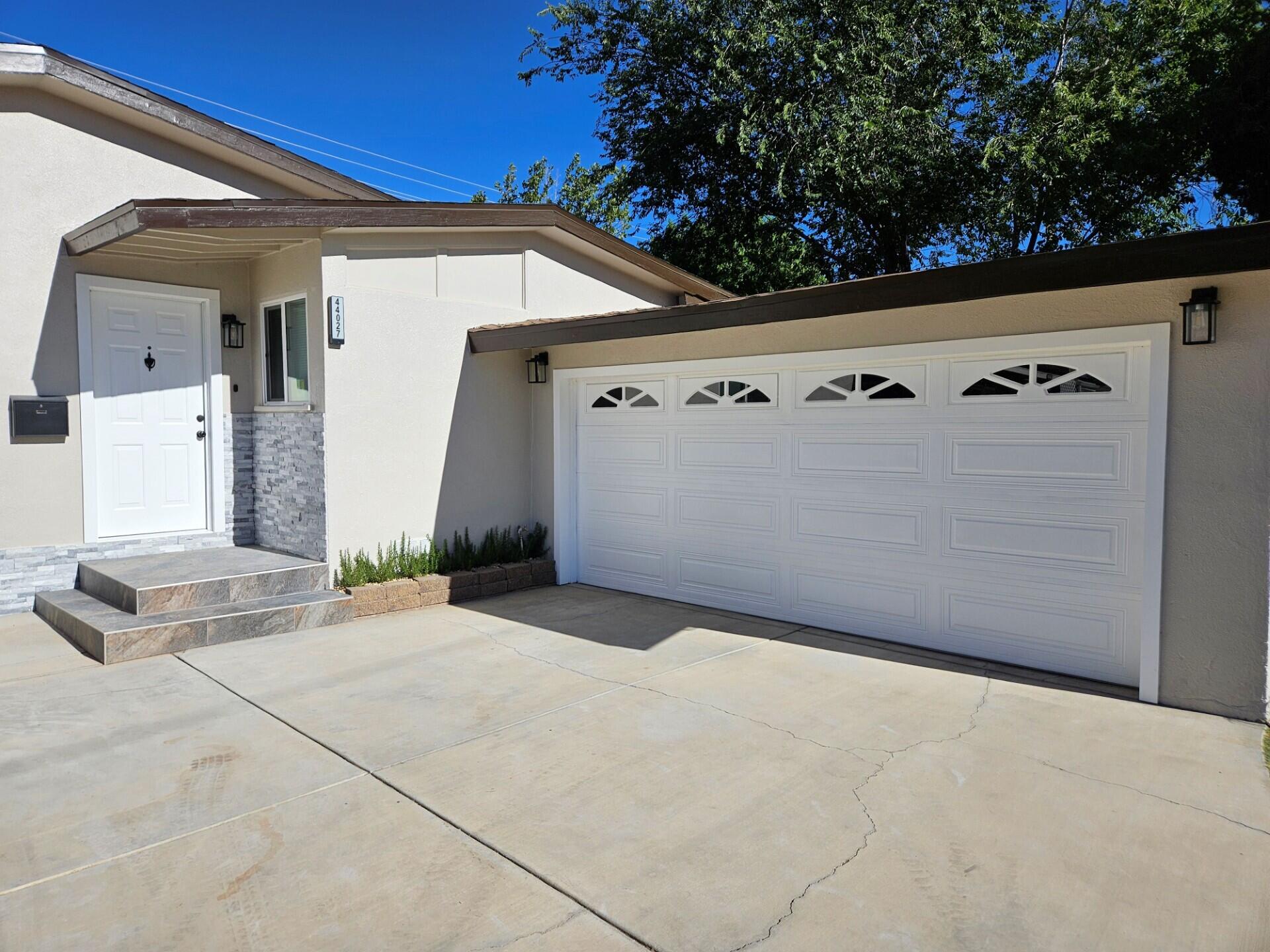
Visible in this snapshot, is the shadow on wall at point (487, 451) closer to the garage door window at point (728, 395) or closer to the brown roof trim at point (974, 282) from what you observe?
the brown roof trim at point (974, 282)

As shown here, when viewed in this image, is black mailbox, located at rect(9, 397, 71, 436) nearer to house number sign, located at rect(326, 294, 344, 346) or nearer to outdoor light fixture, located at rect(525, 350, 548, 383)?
house number sign, located at rect(326, 294, 344, 346)

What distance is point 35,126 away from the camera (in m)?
7.06

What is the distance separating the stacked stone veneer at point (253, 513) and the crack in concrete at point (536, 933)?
5.19 metres

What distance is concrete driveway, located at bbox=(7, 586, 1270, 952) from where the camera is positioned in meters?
2.79

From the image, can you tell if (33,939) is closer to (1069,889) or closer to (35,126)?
(1069,889)

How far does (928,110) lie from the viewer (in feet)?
48.9

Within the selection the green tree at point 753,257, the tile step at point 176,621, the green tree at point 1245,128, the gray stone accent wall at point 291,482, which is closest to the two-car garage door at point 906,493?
the gray stone accent wall at point 291,482

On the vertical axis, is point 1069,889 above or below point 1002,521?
below

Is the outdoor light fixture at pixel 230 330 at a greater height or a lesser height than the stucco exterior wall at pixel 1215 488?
greater

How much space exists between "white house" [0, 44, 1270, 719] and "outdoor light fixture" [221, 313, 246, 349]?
0.03m

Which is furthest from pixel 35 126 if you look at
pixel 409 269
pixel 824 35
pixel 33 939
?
pixel 824 35

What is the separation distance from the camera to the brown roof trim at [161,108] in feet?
22.5

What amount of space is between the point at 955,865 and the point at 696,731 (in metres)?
1.59

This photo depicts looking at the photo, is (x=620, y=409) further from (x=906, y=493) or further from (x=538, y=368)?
(x=906, y=493)
